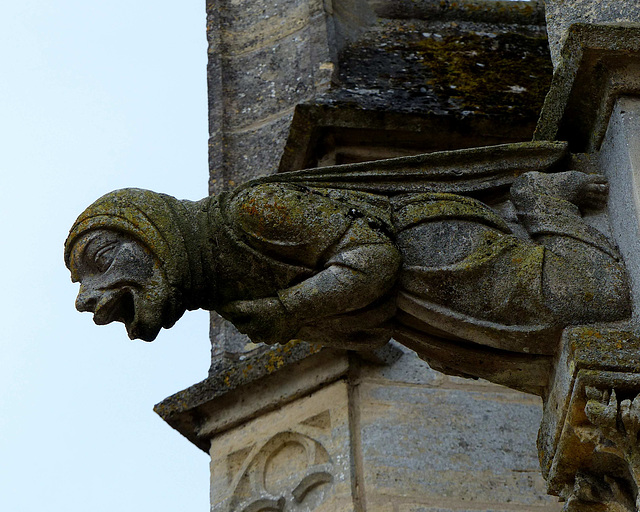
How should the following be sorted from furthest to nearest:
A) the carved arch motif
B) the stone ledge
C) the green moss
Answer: the green moss
the stone ledge
the carved arch motif

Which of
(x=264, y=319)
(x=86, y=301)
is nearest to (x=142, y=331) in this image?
(x=86, y=301)

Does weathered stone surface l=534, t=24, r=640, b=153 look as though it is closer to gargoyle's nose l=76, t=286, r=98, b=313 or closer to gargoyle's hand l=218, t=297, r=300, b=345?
gargoyle's hand l=218, t=297, r=300, b=345

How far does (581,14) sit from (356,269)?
4.21ft

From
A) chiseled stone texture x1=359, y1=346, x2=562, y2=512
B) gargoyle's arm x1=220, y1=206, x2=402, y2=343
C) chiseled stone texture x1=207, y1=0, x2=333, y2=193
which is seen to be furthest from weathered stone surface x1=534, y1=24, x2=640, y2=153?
chiseled stone texture x1=207, y1=0, x2=333, y2=193

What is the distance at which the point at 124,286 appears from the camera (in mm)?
3781

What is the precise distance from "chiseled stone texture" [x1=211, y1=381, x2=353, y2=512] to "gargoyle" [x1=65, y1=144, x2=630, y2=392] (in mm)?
1040

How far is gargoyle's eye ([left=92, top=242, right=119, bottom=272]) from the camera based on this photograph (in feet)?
12.5

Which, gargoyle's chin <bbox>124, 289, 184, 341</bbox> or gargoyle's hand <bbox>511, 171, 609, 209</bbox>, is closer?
gargoyle's chin <bbox>124, 289, 184, 341</bbox>

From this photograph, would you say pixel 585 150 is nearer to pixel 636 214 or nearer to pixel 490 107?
pixel 636 214

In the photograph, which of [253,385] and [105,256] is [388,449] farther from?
[105,256]

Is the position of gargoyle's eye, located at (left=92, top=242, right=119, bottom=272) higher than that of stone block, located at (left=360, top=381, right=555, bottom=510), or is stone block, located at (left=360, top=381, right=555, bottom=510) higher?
gargoyle's eye, located at (left=92, top=242, right=119, bottom=272)

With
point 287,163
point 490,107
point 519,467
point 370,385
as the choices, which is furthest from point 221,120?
point 519,467

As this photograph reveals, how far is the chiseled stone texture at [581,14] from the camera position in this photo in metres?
4.37

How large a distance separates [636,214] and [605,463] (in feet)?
2.12
